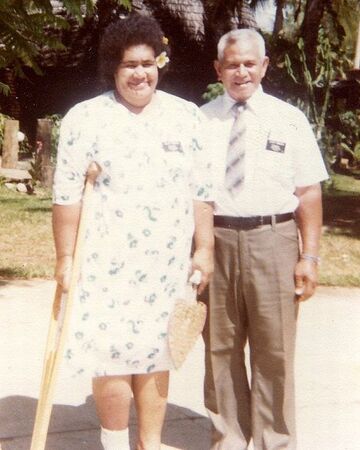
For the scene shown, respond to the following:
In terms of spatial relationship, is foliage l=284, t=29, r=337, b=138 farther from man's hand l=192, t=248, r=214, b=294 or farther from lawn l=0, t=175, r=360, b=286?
man's hand l=192, t=248, r=214, b=294

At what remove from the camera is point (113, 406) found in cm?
340

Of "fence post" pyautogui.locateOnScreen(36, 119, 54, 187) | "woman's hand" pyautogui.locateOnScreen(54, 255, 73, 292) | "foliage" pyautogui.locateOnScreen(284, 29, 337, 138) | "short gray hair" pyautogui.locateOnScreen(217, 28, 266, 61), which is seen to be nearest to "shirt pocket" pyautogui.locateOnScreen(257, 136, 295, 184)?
"short gray hair" pyautogui.locateOnScreen(217, 28, 266, 61)

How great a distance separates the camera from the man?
347 cm

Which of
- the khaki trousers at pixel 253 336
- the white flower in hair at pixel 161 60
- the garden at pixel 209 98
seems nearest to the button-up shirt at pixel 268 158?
the khaki trousers at pixel 253 336

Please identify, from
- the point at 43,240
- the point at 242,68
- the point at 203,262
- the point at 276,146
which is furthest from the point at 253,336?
the point at 43,240

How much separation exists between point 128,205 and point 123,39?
0.65 meters

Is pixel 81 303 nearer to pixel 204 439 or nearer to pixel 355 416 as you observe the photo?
pixel 204 439

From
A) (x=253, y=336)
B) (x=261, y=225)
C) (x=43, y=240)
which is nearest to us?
(x=261, y=225)

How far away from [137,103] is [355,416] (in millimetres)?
2283

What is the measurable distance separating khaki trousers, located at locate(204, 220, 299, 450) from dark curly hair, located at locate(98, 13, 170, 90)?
0.83 m

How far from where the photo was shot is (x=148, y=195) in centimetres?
321

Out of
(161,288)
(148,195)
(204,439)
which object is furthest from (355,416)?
(148,195)

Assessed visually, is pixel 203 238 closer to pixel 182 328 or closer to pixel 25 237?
pixel 182 328

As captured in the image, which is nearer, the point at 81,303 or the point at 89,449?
the point at 81,303
